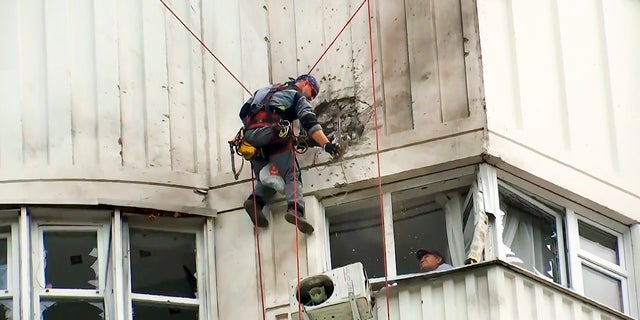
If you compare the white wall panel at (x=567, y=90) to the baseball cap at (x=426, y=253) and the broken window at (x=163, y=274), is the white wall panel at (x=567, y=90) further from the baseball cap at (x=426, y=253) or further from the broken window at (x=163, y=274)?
the broken window at (x=163, y=274)

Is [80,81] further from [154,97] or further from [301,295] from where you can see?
[301,295]

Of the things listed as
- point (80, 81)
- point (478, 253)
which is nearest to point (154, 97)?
point (80, 81)

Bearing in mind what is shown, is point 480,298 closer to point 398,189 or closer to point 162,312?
point 398,189

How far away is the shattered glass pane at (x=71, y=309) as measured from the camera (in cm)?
1956

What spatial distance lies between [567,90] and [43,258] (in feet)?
15.7

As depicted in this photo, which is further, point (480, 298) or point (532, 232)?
point (532, 232)

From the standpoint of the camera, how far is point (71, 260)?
19812 millimetres

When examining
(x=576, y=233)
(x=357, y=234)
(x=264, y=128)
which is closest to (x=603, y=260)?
(x=576, y=233)

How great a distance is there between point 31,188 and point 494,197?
3980 mm

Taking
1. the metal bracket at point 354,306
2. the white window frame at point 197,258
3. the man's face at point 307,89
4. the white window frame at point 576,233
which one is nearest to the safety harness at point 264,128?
the man's face at point 307,89

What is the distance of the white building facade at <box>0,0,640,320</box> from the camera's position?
19.5 m

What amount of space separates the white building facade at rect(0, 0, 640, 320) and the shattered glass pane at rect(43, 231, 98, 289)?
18 mm

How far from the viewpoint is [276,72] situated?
20.4 meters

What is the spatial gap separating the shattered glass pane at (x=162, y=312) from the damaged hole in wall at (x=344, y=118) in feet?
5.93
